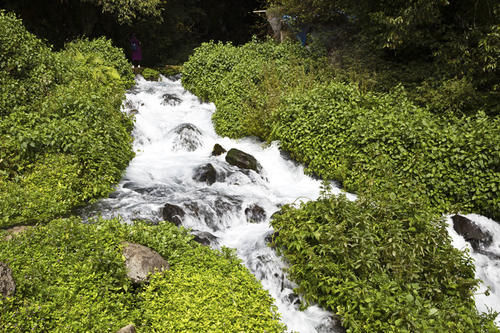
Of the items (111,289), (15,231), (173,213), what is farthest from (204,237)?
(15,231)

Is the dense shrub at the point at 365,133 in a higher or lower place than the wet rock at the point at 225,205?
higher

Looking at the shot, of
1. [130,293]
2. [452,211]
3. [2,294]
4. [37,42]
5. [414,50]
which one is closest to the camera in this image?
[2,294]

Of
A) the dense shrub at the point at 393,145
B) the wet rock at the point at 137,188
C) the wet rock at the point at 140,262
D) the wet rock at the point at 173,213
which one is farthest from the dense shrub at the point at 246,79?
the wet rock at the point at 140,262

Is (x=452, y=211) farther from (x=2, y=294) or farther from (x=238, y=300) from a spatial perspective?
(x=2, y=294)

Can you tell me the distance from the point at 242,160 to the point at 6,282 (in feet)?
20.6

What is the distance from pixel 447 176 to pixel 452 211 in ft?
2.51

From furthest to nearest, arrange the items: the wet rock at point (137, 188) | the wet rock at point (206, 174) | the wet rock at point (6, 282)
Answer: the wet rock at point (206, 174)
the wet rock at point (137, 188)
the wet rock at point (6, 282)

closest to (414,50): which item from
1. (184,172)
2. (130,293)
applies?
(184,172)

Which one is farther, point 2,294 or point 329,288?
point 329,288

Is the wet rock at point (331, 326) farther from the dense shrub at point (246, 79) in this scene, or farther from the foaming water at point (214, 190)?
the dense shrub at point (246, 79)

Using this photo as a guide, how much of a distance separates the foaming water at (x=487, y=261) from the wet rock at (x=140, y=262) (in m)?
5.25

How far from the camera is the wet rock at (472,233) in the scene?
693 cm

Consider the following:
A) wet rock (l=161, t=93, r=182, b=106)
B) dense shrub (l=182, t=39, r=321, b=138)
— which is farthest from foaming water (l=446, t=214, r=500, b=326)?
wet rock (l=161, t=93, r=182, b=106)

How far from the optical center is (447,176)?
7453 millimetres
